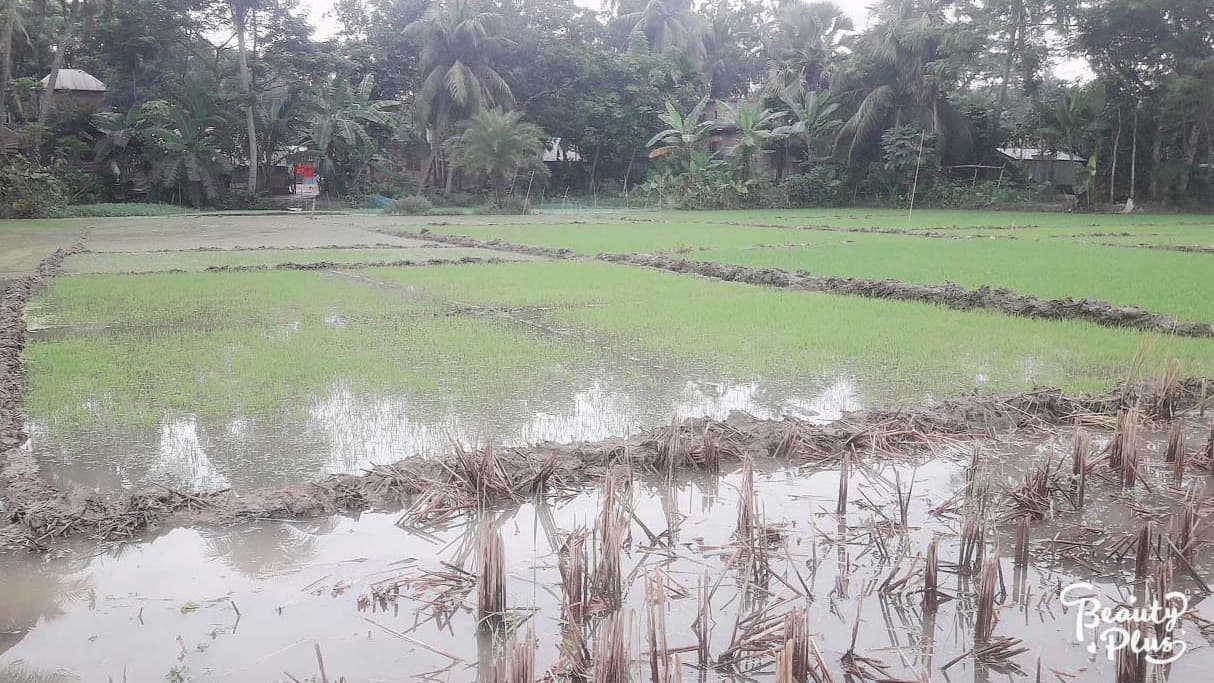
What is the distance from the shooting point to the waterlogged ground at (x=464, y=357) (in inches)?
158

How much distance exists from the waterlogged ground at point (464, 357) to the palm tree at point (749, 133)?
1470cm

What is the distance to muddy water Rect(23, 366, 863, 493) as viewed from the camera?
357cm

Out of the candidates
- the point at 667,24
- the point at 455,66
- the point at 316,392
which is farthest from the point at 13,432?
the point at 667,24

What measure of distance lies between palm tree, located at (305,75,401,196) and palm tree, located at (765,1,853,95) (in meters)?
12.0

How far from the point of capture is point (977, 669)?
2.14 metres

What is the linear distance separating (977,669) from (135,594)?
2.20 metres

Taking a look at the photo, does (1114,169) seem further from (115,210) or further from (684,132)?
(115,210)

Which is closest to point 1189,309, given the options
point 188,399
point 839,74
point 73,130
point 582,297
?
point 582,297

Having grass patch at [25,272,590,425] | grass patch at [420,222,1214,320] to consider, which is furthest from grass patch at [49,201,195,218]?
grass patch at [25,272,590,425]

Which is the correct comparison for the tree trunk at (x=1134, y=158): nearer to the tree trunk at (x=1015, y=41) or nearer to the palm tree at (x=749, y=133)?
the tree trunk at (x=1015, y=41)

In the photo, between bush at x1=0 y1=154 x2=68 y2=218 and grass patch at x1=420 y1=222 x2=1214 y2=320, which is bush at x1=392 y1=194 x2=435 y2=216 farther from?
grass patch at x1=420 y1=222 x2=1214 y2=320

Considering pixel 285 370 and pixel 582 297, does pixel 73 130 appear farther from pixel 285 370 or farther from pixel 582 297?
pixel 285 370

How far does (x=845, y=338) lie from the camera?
627 cm

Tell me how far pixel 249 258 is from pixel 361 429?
30.3 ft
